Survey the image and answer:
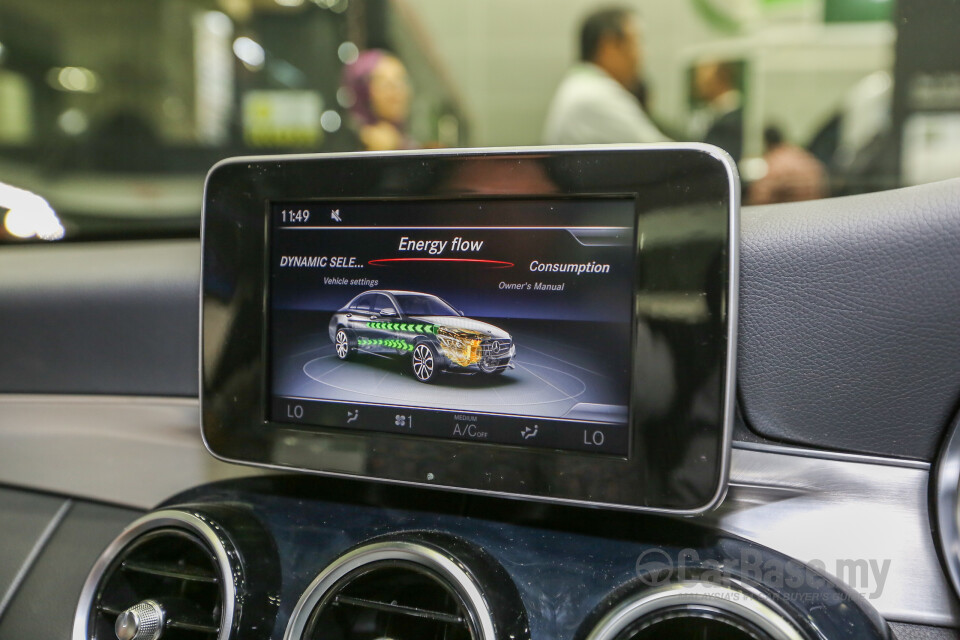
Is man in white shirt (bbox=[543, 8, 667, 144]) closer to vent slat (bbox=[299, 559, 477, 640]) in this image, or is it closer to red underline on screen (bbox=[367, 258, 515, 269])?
red underline on screen (bbox=[367, 258, 515, 269])

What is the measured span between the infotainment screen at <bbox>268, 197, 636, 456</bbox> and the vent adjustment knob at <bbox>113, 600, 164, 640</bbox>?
223 millimetres

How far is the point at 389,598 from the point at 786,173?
9.61 ft

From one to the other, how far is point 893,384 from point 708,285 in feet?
0.69

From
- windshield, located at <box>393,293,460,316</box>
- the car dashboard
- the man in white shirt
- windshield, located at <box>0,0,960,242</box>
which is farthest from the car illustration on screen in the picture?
the man in white shirt

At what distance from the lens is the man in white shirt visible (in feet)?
6.75

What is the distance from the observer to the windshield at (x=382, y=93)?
1999mm

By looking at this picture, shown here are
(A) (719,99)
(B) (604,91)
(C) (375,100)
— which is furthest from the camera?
(A) (719,99)

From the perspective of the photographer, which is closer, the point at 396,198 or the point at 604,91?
the point at 396,198

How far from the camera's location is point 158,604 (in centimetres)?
76

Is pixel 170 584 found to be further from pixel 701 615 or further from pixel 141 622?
pixel 701 615

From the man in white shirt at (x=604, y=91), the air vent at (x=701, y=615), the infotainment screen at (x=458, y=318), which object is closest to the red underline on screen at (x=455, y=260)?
the infotainment screen at (x=458, y=318)

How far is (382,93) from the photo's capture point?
2809 millimetres

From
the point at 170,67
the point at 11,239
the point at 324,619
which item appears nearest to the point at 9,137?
the point at 170,67

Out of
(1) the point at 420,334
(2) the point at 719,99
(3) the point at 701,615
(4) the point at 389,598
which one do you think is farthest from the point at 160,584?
(2) the point at 719,99
